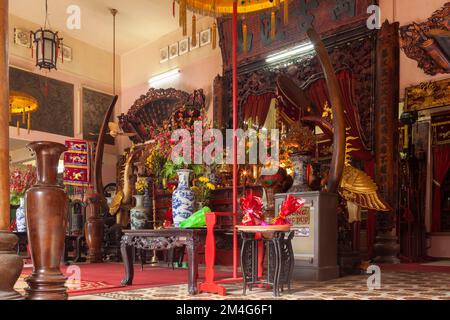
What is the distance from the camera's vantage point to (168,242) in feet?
11.9

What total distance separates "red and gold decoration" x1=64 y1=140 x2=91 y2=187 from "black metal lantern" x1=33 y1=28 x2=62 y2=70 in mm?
2299

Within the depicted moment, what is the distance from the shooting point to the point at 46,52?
25.0ft

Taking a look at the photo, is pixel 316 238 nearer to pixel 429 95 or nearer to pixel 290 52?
pixel 429 95

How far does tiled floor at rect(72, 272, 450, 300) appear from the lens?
124 inches

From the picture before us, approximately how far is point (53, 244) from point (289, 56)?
6.14 m

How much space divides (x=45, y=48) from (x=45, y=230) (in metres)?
6.28

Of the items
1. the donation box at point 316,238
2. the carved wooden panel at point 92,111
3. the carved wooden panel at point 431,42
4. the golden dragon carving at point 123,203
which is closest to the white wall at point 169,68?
the carved wooden panel at point 92,111

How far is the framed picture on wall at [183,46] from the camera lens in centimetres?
962

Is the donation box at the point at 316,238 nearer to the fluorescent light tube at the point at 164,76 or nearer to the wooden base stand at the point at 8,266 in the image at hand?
the wooden base stand at the point at 8,266

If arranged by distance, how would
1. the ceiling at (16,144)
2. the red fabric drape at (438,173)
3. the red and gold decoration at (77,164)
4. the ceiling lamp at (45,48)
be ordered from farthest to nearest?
the red and gold decoration at (77,164) < the ceiling at (16,144) < the red fabric drape at (438,173) < the ceiling lamp at (45,48)

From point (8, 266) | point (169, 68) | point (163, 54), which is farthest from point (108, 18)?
point (8, 266)

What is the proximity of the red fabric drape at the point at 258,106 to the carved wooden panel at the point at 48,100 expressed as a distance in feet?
12.6
